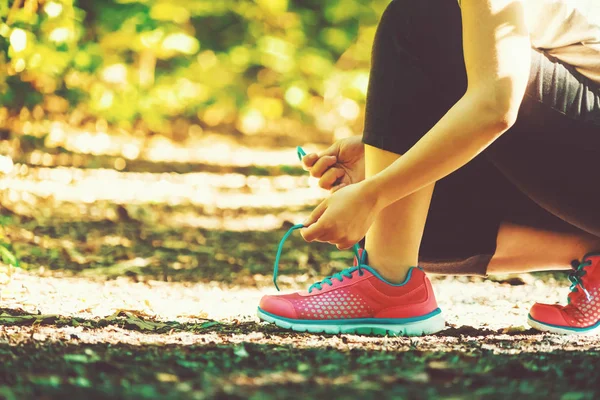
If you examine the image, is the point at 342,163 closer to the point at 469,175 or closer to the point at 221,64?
the point at 469,175

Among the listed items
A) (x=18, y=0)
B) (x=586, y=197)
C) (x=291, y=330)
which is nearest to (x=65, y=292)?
(x=291, y=330)

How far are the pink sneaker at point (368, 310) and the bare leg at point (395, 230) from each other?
26mm

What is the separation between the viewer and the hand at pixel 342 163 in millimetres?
1848

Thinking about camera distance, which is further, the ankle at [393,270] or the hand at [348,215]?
the ankle at [393,270]

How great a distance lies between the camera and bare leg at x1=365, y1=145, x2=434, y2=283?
1.66m

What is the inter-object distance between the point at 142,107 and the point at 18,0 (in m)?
3.09

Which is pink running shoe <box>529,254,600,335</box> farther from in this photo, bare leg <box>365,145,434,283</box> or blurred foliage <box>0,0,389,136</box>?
blurred foliage <box>0,0,389,136</box>

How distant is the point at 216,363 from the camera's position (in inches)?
50.5

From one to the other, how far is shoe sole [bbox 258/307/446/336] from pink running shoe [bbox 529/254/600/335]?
263 mm

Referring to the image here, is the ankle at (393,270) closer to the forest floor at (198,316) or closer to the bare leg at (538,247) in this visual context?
the forest floor at (198,316)

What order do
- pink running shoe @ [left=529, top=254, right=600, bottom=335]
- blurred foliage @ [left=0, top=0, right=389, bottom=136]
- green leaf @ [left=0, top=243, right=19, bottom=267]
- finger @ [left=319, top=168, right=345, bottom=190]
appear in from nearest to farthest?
pink running shoe @ [left=529, top=254, right=600, bottom=335], finger @ [left=319, top=168, right=345, bottom=190], green leaf @ [left=0, top=243, right=19, bottom=267], blurred foliage @ [left=0, top=0, right=389, bottom=136]

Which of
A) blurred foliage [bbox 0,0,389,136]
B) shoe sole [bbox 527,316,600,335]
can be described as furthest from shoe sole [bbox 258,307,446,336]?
blurred foliage [bbox 0,0,389,136]

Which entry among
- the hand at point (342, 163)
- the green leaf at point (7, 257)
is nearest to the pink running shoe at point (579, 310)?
the hand at point (342, 163)

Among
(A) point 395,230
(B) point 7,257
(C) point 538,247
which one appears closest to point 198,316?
(A) point 395,230
